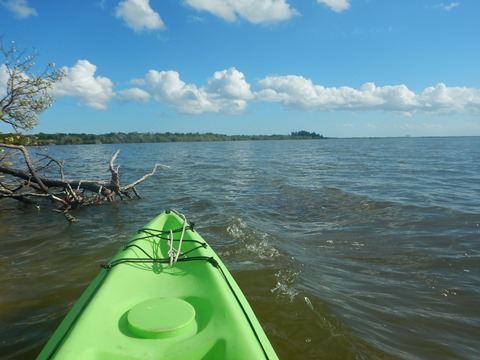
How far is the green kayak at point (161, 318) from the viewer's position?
2.60 metres

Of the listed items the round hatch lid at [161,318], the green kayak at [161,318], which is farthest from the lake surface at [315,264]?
the round hatch lid at [161,318]

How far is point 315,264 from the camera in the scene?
6285 millimetres

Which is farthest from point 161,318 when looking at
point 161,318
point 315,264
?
point 315,264

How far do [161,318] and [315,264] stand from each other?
403 centimetres

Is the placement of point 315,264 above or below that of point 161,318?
below

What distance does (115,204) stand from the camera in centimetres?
1224

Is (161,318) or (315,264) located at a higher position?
(161,318)

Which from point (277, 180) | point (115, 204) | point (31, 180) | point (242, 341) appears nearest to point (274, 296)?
point (242, 341)

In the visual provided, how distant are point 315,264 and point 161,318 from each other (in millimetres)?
4032

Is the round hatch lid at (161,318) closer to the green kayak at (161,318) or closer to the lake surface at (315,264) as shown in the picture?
the green kayak at (161,318)

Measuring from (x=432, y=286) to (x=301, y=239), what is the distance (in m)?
3.00

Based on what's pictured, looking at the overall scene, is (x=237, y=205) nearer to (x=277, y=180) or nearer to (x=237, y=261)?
(x=237, y=261)

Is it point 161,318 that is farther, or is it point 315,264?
point 315,264

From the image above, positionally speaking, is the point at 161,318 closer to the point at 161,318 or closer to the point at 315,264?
the point at 161,318
